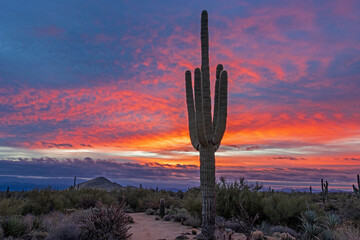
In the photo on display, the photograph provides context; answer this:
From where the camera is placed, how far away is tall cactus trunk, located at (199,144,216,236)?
9.88 metres

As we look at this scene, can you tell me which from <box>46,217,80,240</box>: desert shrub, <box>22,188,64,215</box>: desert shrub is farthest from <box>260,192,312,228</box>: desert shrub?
<box>22,188,64,215</box>: desert shrub

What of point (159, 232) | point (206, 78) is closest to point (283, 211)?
point (159, 232)

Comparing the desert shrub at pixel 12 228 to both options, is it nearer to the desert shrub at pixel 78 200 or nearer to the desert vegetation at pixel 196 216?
the desert vegetation at pixel 196 216

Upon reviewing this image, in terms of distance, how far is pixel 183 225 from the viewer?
13484 mm

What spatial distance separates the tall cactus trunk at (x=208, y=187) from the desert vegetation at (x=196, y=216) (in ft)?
1.90

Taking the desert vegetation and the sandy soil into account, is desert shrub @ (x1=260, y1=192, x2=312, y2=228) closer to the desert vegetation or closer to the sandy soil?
the desert vegetation

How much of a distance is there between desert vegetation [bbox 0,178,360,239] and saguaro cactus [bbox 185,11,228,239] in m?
0.82

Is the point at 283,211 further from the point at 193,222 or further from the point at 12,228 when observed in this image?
the point at 12,228

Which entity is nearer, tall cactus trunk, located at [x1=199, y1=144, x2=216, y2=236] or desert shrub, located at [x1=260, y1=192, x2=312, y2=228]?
tall cactus trunk, located at [x1=199, y1=144, x2=216, y2=236]

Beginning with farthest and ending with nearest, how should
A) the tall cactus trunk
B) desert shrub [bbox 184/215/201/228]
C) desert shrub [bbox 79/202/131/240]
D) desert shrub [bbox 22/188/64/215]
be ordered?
1. desert shrub [bbox 22/188/64/215]
2. desert shrub [bbox 184/215/201/228]
3. the tall cactus trunk
4. desert shrub [bbox 79/202/131/240]

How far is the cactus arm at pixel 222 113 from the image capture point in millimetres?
10570

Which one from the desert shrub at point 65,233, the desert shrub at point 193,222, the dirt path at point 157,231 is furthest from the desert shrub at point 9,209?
the desert shrub at point 193,222

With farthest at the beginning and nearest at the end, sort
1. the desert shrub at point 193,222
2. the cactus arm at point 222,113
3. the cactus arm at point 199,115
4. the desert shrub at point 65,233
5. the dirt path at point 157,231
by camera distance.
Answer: the desert shrub at point 193,222 → the cactus arm at point 222,113 → the dirt path at point 157,231 → the cactus arm at point 199,115 → the desert shrub at point 65,233

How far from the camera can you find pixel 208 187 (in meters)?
10.2
